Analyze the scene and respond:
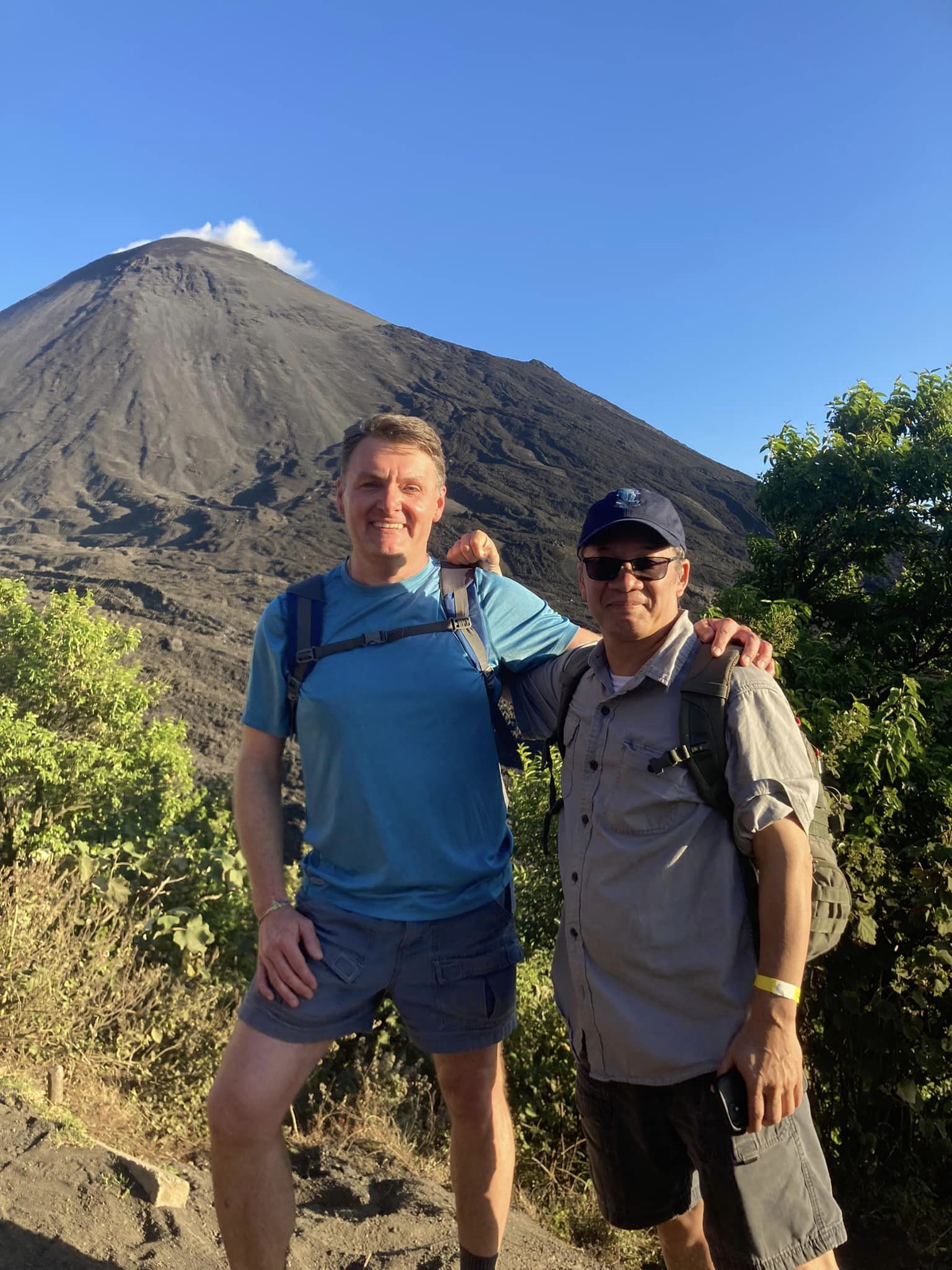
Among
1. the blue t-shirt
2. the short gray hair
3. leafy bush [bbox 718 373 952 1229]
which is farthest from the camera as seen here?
leafy bush [bbox 718 373 952 1229]

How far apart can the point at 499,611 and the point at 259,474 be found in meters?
60.6

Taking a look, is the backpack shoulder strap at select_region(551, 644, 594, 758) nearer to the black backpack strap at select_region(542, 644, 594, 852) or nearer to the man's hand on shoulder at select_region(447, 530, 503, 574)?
the black backpack strap at select_region(542, 644, 594, 852)

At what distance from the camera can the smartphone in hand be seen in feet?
4.90

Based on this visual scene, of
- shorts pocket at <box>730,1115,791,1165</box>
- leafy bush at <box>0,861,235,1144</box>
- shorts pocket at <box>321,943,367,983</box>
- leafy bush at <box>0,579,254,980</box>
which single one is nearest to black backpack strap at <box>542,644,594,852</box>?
shorts pocket at <box>321,943,367,983</box>

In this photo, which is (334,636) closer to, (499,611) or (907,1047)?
(499,611)

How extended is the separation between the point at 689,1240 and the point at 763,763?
1048mm

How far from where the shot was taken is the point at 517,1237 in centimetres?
259

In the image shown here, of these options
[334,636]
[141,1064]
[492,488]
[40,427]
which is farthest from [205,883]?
[40,427]

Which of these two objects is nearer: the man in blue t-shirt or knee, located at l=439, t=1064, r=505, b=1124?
the man in blue t-shirt

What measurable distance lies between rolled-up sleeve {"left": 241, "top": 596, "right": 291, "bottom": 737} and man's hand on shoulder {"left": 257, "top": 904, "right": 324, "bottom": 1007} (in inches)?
15.8

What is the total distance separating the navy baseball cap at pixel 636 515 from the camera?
A: 1.79 metres

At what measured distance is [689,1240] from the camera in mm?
1812

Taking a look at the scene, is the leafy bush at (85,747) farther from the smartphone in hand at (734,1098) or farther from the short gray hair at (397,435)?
the smartphone in hand at (734,1098)

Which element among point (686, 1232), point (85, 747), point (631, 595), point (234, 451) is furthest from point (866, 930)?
point (234, 451)
